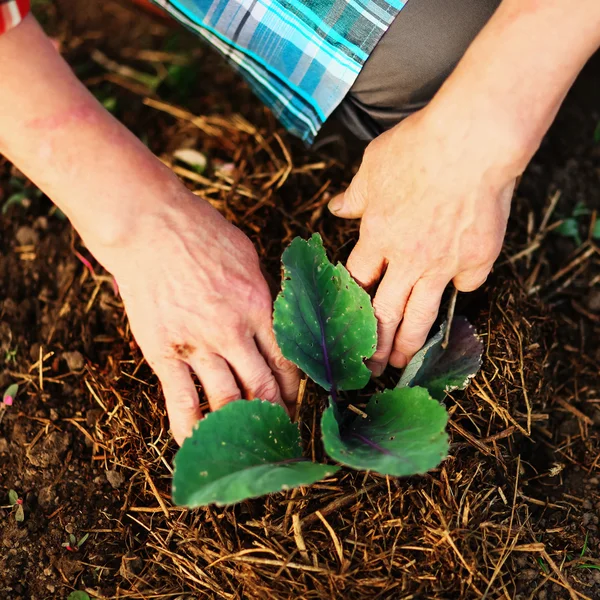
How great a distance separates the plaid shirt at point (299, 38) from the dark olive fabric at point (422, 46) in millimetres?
26

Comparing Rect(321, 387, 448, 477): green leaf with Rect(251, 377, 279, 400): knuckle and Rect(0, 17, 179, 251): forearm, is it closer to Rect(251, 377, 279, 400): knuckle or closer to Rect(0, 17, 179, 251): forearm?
Rect(251, 377, 279, 400): knuckle

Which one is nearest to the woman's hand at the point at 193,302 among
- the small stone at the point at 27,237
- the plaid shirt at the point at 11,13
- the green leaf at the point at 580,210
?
the plaid shirt at the point at 11,13

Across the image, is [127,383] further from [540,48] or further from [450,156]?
[540,48]

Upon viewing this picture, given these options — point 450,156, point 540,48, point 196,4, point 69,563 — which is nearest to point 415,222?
point 450,156

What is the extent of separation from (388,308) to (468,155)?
353mm

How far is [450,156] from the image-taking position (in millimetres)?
1152

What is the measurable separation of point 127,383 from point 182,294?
39 centimetres

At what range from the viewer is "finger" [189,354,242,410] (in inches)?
50.4

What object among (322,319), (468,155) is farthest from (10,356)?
(468,155)

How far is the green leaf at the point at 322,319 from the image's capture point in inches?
51.7

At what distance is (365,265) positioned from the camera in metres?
1.34

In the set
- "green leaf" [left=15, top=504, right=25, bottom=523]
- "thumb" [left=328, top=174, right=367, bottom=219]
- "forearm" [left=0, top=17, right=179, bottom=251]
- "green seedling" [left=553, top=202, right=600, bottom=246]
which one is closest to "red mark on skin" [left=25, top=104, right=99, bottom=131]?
"forearm" [left=0, top=17, right=179, bottom=251]

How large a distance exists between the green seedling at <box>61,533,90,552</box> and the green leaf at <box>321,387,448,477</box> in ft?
2.07

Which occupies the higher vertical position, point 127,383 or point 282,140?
point 282,140
